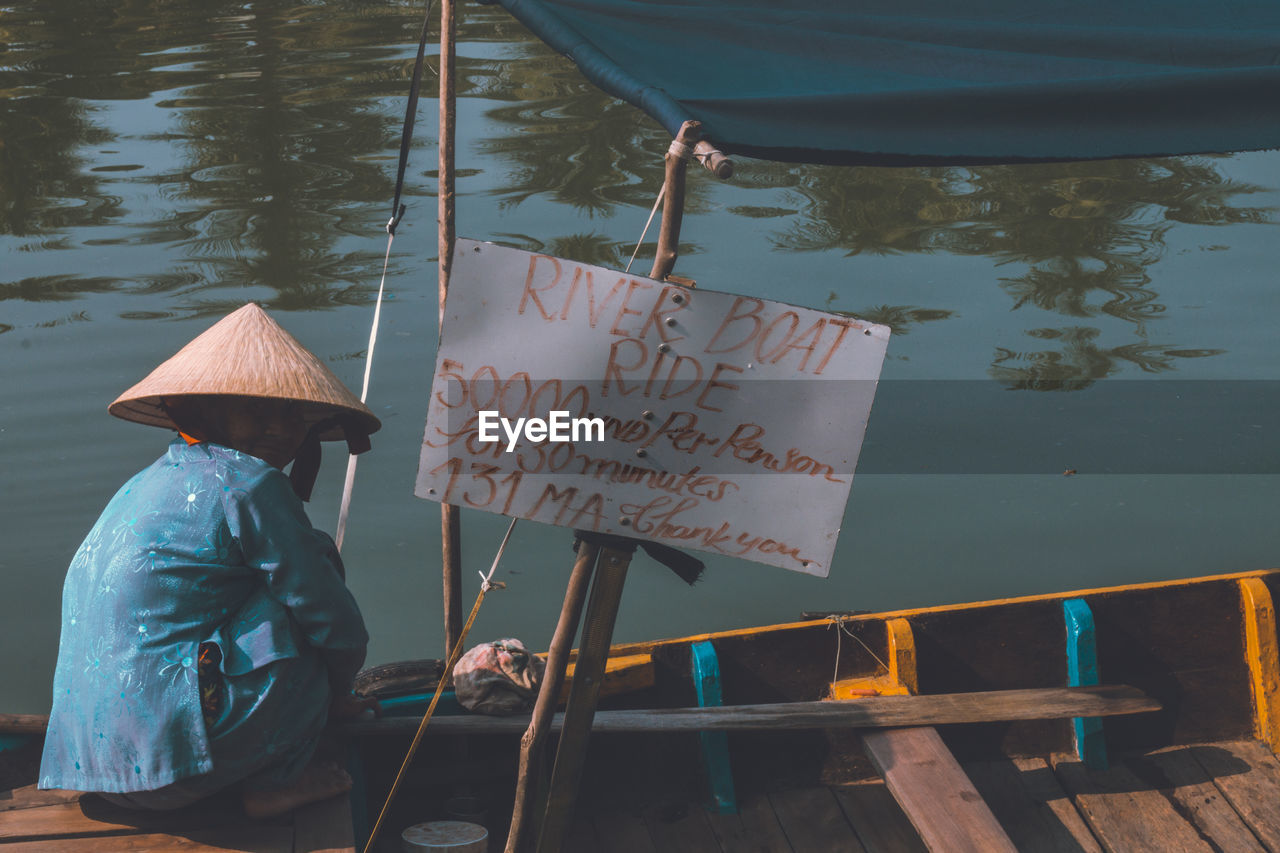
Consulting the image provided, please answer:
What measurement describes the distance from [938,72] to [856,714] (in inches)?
60.1

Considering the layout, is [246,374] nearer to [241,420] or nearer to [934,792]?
[241,420]

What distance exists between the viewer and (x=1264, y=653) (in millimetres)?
3566

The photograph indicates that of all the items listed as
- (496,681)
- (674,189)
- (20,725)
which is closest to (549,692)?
(496,681)

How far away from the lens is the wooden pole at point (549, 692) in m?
2.50

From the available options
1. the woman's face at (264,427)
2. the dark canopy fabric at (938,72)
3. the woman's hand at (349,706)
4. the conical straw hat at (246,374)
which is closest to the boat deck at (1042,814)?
the woman's hand at (349,706)

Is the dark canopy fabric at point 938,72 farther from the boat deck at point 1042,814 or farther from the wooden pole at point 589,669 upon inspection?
the boat deck at point 1042,814

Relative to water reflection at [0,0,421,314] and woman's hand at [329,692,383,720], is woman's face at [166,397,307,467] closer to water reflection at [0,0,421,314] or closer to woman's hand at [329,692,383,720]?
woman's hand at [329,692,383,720]

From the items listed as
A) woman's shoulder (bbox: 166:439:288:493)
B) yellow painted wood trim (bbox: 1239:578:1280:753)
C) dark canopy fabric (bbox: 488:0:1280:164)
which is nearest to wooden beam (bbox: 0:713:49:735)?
woman's shoulder (bbox: 166:439:288:493)

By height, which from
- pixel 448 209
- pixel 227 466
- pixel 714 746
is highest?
pixel 448 209

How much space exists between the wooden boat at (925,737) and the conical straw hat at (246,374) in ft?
2.53

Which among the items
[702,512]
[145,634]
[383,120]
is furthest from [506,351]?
[383,120]

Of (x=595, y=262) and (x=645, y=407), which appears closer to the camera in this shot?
(x=645, y=407)

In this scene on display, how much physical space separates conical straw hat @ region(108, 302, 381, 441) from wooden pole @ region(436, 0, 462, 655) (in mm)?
398

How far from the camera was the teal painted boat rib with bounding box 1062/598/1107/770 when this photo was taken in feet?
11.5
